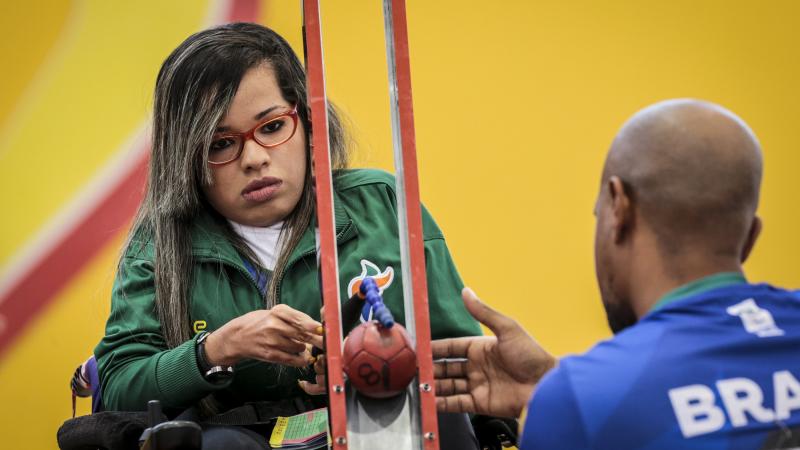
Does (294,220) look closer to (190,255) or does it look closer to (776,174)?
(190,255)

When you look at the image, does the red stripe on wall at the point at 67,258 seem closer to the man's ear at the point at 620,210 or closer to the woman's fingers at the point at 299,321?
the woman's fingers at the point at 299,321

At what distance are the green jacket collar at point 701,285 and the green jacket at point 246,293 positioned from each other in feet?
2.05

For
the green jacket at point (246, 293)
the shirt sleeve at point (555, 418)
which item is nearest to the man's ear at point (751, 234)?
the shirt sleeve at point (555, 418)

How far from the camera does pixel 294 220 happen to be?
201 centimetres

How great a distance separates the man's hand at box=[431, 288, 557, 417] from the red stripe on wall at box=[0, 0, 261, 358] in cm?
127

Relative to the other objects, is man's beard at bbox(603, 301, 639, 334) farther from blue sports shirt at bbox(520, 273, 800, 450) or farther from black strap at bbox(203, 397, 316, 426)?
black strap at bbox(203, 397, 316, 426)

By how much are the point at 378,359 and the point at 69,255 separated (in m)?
1.53

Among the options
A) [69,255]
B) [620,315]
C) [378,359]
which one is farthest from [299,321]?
[69,255]

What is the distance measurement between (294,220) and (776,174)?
165cm

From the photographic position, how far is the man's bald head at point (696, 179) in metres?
1.36

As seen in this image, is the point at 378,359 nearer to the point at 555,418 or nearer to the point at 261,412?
the point at 555,418

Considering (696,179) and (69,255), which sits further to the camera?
(69,255)

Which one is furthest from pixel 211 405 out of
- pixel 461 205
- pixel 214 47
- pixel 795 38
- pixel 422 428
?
pixel 795 38

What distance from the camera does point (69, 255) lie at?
279 cm
